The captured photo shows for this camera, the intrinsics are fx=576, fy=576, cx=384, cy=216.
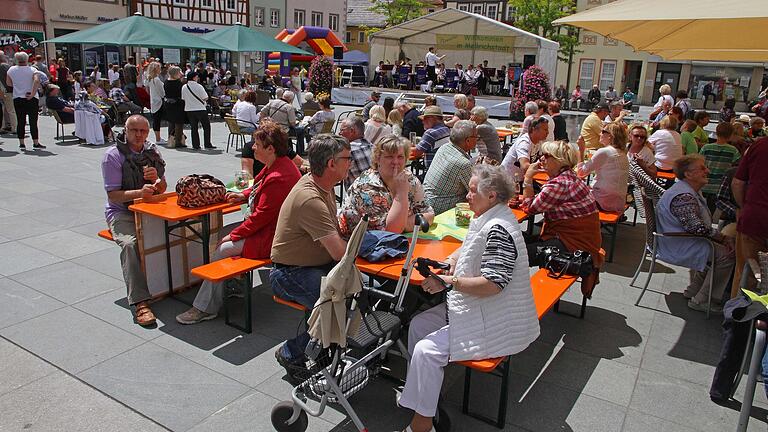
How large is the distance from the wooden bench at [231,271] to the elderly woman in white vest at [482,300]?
1.52 m

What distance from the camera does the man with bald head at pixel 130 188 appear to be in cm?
449

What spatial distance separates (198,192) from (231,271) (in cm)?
97

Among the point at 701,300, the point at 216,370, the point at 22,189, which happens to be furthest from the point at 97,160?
the point at 701,300

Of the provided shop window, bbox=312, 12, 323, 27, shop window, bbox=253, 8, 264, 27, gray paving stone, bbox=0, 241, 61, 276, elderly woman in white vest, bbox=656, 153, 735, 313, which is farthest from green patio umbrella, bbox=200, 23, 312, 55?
shop window, bbox=312, 12, 323, 27

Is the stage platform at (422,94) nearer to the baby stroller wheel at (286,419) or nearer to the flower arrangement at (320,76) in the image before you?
the flower arrangement at (320,76)

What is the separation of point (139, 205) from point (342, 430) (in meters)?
2.58

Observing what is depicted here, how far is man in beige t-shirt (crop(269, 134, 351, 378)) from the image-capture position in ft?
11.2

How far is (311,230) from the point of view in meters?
3.41

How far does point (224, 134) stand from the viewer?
48.8 feet

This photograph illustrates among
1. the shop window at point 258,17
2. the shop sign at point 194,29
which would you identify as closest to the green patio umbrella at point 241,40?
the shop sign at point 194,29

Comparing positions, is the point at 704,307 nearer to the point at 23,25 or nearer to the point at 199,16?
the point at 23,25

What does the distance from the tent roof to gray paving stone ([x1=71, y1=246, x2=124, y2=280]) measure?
1844cm

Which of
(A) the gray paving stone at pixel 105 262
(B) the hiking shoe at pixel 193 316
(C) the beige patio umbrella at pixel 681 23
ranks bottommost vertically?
(B) the hiking shoe at pixel 193 316

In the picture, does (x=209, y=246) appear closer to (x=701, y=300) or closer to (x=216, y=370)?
(x=216, y=370)
